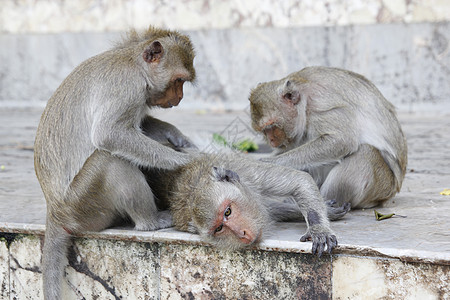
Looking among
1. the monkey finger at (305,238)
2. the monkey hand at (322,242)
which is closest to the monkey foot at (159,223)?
the monkey finger at (305,238)

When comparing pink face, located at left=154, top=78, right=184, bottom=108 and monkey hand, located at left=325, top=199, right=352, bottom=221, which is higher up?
pink face, located at left=154, top=78, right=184, bottom=108

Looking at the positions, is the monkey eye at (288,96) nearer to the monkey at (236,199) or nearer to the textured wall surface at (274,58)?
the monkey at (236,199)

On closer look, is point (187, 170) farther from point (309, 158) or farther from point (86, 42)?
point (86, 42)

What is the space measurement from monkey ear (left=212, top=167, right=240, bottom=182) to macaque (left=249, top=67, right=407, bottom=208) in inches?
26.6

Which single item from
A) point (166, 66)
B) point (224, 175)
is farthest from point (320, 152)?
point (166, 66)

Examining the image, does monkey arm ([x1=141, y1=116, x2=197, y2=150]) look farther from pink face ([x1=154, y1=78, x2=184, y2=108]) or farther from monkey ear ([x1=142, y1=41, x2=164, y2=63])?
monkey ear ([x1=142, y1=41, x2=164, y2=63])

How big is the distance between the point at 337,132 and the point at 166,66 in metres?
1.15

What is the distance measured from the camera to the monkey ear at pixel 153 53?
3.61 meters

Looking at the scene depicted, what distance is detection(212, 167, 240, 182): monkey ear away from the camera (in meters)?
3.24

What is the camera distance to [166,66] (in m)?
3.64

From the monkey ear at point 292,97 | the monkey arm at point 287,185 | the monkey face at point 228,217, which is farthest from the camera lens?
the monkey ear at point 292,97

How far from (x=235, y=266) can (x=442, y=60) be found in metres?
6.48

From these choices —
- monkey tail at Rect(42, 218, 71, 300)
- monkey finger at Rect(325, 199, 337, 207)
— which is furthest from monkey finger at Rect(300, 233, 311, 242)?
monkey tail at Rect(42, 218, 71, 300)

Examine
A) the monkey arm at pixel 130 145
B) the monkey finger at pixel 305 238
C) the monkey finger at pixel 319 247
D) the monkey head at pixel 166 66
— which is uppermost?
the monkey head at pixel 166 66
